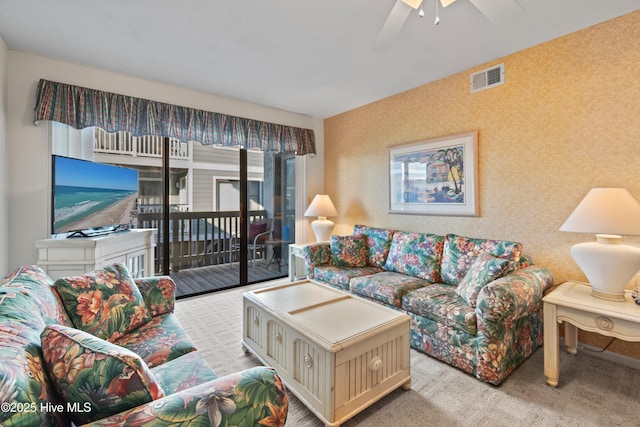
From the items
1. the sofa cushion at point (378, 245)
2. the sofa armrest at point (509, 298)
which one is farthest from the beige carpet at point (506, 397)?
the sofa cushion at point (378, 245)

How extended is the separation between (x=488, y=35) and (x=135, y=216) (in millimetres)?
3768

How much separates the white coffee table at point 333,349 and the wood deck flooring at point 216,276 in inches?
76.6

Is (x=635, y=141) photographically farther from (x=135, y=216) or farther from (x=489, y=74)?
(x=135, y=216)

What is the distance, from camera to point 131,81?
10.2 feet

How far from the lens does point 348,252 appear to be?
11.1 ft

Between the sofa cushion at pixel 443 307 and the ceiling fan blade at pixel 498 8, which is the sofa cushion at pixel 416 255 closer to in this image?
the sofa cushion at pixel 443 307

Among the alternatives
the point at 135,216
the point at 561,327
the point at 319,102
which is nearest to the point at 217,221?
the point at 135,216

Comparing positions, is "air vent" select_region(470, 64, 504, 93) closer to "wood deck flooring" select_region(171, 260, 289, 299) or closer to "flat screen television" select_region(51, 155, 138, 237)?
"wood deck flooring" select_region(171, 260, 289, 299)

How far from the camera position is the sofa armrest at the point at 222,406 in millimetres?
787

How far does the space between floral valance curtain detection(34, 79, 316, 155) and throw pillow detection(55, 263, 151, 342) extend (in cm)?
184

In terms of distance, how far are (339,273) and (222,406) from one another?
7.46 feet

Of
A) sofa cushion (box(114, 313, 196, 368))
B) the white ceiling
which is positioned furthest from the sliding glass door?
sofa cushion (box(114, 313, 196, 368))

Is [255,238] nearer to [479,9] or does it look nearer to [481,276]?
[481,276]

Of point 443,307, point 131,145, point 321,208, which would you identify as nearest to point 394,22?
point 443,307
